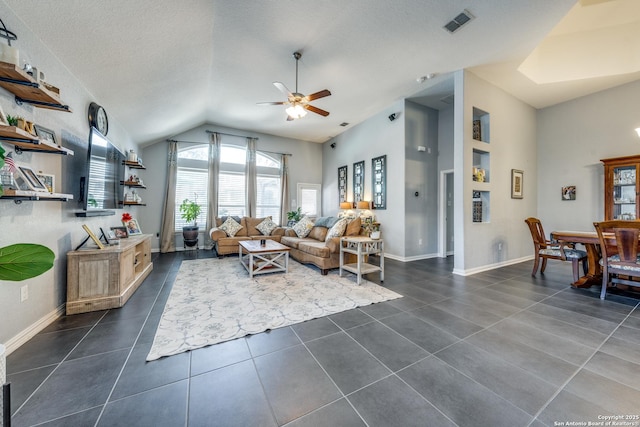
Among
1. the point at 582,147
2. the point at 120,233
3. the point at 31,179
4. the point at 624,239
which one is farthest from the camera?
the point at 582,147

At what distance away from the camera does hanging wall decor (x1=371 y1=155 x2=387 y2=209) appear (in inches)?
221

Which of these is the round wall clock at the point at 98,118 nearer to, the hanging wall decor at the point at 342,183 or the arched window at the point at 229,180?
the arched window at the point at 229,180

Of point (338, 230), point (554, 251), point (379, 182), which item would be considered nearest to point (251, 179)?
point (379, 182)

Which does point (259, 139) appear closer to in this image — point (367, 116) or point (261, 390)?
point (367, 116)

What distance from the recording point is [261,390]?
1.42m

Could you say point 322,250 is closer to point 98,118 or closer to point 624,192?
point 98,118

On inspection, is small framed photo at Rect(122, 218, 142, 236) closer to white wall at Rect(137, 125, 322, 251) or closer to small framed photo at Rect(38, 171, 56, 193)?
small framed photo at Rect(38, 171, 56, 193)

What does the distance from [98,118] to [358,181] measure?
204 inches

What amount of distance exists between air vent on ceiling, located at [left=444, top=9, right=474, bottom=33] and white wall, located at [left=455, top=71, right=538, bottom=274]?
4.08 feet

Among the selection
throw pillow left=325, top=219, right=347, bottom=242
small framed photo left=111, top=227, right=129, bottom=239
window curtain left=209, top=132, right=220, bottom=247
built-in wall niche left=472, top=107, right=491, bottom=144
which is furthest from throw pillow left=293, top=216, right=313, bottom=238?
built-in wall niche left=472, top=107, right=491, bottom=144

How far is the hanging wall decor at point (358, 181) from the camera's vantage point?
6281mm

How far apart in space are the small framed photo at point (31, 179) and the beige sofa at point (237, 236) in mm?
3384

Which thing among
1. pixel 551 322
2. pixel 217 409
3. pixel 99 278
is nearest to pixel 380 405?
pixel 217 409

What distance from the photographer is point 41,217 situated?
2.10 m
